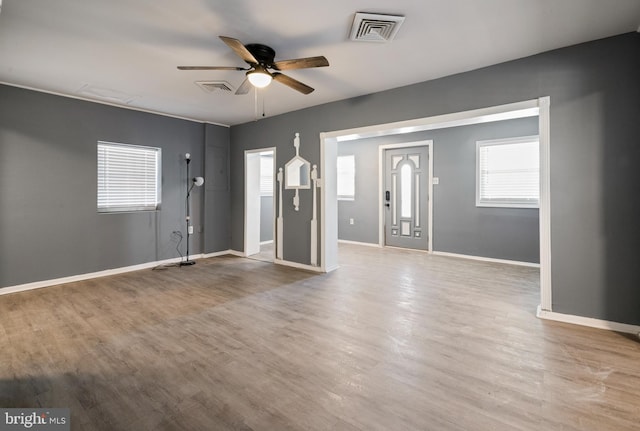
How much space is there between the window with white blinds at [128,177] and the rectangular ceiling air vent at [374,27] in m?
4.13

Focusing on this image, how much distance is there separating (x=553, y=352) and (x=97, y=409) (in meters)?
3.19

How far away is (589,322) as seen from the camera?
114 inches

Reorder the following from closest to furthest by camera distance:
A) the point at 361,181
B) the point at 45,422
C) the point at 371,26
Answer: the point at 45,422 → the point at 371,26 → the point at 361,181

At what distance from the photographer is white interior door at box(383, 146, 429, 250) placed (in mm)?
6422

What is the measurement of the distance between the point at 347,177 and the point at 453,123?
3.70 metres

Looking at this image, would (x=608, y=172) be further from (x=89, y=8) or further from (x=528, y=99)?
(x=89, y=8)

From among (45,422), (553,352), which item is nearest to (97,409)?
(45,422)

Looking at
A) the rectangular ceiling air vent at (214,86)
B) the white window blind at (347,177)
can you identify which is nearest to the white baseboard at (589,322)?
the rectangular ceiling air vent at (214,86)

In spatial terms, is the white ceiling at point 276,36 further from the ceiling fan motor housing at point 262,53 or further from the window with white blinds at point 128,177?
the window with white blinds at point 128,177

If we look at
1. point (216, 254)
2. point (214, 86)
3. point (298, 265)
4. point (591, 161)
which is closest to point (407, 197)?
point (298, 265)

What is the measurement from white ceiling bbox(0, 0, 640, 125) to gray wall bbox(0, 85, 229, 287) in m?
0.50

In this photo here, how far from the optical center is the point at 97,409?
5.88ft

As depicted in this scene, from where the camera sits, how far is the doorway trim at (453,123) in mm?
3066

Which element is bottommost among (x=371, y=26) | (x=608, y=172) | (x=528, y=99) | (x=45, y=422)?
(x=45, y=422)
